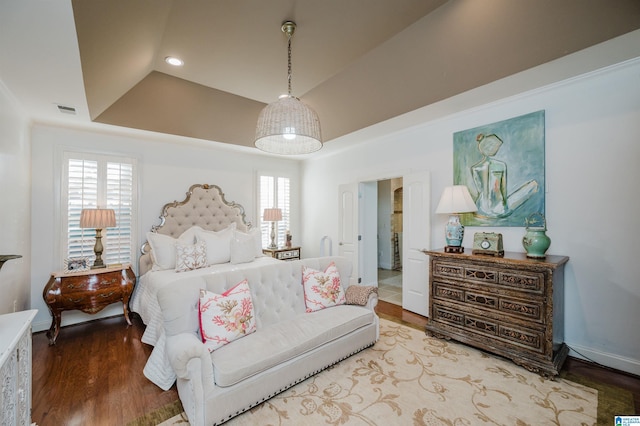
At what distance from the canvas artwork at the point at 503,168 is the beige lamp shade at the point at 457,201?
0.27m

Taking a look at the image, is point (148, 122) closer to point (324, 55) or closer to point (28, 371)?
point (324, 55)

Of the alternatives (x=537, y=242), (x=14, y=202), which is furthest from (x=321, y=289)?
(x=14, y=202)

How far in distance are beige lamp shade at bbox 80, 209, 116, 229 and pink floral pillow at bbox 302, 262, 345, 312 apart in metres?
2.57

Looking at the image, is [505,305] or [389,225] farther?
[389,225]

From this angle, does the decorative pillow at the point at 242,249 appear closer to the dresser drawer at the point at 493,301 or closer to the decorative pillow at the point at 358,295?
the decorative pillow at the point at 358,295

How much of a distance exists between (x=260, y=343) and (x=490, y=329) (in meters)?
2.20

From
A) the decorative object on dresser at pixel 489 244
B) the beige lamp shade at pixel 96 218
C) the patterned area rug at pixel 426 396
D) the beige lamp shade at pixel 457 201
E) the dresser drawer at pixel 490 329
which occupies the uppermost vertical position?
the beige lamp shade at pixel 457 201

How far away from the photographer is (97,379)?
2.32 m

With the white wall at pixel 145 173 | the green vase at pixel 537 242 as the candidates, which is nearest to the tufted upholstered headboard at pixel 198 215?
the white wall at pixel 145 173

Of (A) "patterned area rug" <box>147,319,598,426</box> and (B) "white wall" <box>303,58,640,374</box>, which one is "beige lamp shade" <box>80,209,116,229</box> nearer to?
(A) "patterned area rug" <box>147,319,598,426</box>

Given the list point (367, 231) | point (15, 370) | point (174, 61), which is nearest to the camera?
point (15, 370)

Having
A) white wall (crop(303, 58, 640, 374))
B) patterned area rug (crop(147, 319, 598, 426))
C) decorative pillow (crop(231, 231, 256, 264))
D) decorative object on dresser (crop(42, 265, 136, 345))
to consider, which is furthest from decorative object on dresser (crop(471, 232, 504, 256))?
decorative object on dresser (crop(42, 265, 136, 345))

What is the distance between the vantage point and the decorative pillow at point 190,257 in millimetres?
3492

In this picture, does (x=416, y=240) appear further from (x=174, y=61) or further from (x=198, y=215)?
(x=174, y=61)
